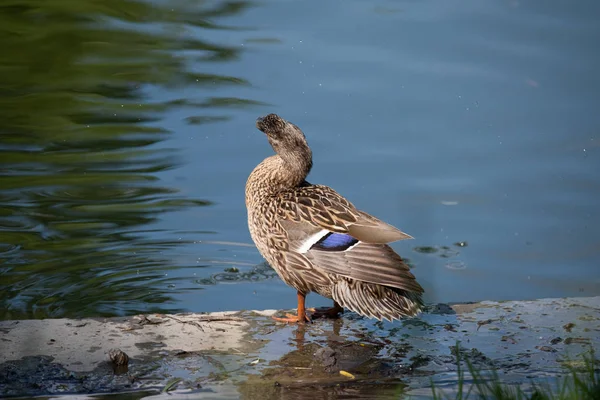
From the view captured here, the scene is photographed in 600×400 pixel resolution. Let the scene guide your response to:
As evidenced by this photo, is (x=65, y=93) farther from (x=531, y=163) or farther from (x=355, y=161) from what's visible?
(x=531, y=163)

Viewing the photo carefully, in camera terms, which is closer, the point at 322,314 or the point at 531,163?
the point at 322,314

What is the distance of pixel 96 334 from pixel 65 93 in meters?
5.83

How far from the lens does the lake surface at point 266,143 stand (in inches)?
299

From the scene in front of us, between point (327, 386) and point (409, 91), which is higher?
point (409, 91)

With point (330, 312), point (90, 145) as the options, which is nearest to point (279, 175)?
point (330, 312)

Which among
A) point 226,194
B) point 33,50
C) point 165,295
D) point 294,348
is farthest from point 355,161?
point 33,50

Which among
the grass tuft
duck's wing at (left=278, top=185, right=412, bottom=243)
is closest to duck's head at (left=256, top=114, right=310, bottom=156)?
duck's wing at (left=278, top=185, right=412, bottom=243)

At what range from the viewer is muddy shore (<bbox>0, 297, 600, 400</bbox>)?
201 inches

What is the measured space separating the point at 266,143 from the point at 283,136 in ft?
10.3

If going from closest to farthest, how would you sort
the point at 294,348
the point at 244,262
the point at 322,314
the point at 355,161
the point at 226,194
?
1. the point at 294,348
2. the point at 322,314
3. the point at 244,262
4. the point at 226,194
5. the point at 355,161

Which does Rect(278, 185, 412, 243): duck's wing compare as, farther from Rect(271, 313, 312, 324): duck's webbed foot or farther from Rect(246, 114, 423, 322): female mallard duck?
Rect(271, 313, 312, 324): duck's webbed foot

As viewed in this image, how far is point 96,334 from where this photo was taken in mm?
5664

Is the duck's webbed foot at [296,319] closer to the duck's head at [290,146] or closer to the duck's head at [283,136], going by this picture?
the duck's head at [290,146]

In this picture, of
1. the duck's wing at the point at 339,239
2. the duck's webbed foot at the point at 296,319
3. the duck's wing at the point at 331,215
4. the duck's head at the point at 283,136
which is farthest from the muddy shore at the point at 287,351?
the duck's head at the point at 283,136
